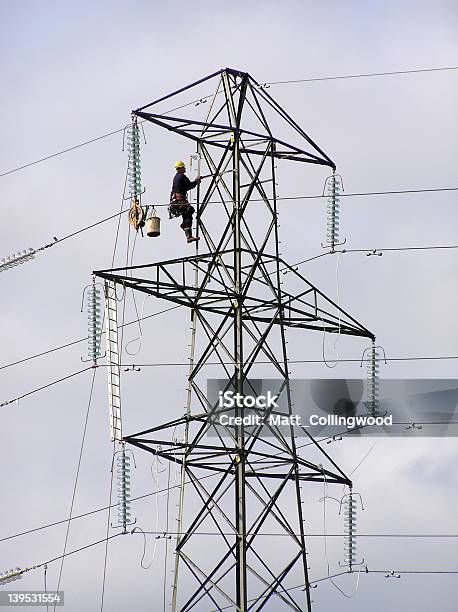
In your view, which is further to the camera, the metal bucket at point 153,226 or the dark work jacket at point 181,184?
the dark work jacket at point 181,184

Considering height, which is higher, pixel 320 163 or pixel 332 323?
pixel 320 163

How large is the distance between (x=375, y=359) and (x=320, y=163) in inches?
238

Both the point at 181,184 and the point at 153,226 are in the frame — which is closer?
the point at 153,226

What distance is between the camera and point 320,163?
209 feet

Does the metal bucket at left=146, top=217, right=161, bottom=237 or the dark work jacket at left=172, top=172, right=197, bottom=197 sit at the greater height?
the dark work jacket at left=172, top=172, right=197, bottom=197

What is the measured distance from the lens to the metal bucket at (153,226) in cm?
6178

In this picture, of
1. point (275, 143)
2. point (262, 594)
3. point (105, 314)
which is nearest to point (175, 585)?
point (262, 594)

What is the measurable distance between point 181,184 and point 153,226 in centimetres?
158

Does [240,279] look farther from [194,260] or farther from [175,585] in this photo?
[175,585]

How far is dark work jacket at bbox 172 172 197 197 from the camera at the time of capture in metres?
62.5

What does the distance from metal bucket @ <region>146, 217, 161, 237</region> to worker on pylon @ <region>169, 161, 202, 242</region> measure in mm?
792

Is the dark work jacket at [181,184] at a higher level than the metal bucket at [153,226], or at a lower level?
higher

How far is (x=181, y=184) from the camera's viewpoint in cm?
6253

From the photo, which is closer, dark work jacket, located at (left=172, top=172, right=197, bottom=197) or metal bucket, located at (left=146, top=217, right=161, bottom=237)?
metal bucket, located at (left=146, top=217, right=161, bottom=237)
